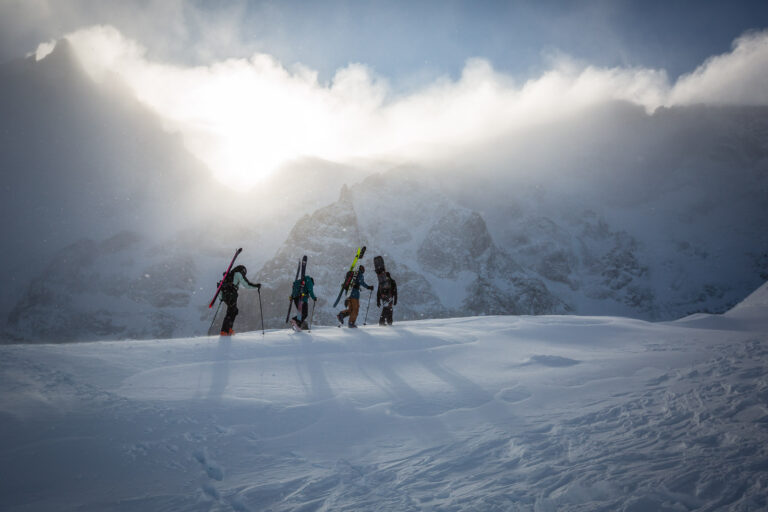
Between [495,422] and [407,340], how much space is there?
503 centimetres

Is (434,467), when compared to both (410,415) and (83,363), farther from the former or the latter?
(83,363)

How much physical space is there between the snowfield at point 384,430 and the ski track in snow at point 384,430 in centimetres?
2

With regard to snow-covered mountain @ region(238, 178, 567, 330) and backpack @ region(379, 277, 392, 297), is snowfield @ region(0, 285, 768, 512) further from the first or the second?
snow-covered mountain @ region(238, 178, 567, 330)

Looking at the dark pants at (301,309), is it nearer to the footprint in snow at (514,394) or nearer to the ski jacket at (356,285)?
the ski jacket at (356,285)

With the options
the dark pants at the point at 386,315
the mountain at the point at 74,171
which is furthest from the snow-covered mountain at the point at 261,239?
the dark pants at the point at 386,315

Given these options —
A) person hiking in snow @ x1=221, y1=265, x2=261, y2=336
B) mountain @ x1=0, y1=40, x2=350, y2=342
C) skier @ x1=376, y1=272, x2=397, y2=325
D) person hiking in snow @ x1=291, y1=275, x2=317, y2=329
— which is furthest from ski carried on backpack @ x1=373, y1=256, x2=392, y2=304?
mountain @ x1=0, y1=40, x2=350, y2=342

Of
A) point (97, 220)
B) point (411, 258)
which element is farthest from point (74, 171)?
point (411, 258)

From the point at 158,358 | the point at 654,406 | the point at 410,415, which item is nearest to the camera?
the point at 654,406

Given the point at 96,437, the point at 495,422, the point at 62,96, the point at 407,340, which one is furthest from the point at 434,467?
the point at 62,96

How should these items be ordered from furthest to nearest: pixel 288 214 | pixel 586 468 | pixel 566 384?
1. pixel 288 214
2. pixel 566 384
3. pixel 586 468

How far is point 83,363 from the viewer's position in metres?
Result: 6.31

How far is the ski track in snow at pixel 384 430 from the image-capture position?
3.26 m

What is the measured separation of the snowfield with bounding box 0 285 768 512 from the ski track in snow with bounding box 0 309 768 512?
0.02 m

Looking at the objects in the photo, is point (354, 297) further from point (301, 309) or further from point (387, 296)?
point (301, 309)
